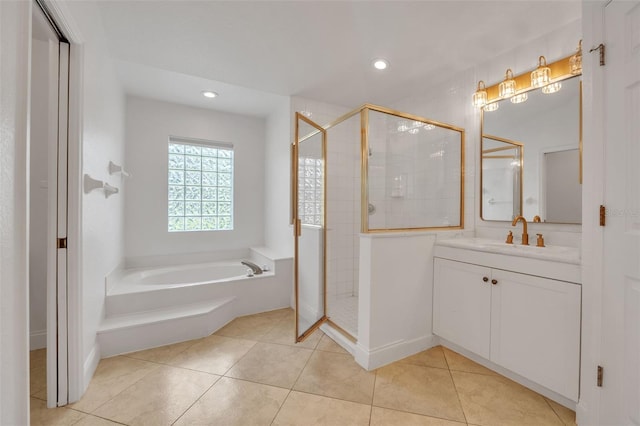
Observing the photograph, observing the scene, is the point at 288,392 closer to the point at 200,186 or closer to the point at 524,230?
the point at 524,230

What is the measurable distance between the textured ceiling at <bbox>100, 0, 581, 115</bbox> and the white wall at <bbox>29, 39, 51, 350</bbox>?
620 mm

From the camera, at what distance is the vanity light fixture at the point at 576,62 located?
1.69 m

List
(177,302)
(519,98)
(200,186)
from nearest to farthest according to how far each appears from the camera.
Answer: (519,98) < (177,302) < (200,186)

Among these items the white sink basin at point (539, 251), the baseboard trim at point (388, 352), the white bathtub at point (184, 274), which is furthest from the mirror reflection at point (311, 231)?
the white sink basin at point (539, 251)

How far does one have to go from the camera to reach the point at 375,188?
2.06 metres

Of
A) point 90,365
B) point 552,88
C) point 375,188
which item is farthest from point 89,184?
point 552,88

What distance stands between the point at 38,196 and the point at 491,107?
3765 mm

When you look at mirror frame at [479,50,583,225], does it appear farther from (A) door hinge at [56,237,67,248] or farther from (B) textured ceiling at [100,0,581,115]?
(A) door hinge at [56,237,67,248]

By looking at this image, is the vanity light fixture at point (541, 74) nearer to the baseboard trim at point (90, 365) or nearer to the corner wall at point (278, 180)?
the corner wall at point (278, 180)

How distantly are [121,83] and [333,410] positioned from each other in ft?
11.5

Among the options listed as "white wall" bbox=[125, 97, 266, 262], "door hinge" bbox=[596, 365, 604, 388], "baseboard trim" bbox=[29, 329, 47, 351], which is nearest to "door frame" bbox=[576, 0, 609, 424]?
"door hinge" bbox=[596, 365, 604, 388]

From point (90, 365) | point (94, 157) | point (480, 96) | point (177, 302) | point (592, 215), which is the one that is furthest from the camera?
point (177, 302)

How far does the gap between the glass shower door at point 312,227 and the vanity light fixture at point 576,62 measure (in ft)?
5.83

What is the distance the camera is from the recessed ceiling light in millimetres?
2250
